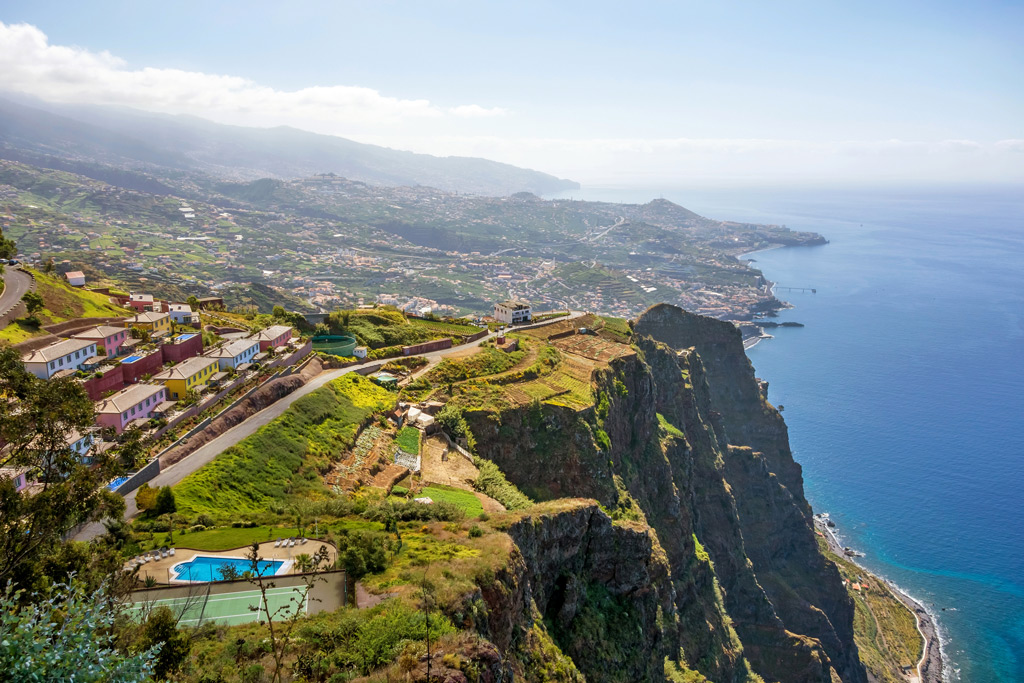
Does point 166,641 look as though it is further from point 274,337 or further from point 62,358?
point 274,337

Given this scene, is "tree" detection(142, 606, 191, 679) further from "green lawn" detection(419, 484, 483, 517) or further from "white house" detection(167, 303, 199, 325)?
"white house" detection(167, 303, 199, 325)

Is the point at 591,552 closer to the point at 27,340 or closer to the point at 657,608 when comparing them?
the point at 657,608

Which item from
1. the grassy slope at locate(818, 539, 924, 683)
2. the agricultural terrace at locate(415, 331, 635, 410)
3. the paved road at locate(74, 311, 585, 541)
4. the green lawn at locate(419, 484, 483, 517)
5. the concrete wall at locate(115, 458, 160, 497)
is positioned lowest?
the grassy slope at locate(818, 539, 924, 683)

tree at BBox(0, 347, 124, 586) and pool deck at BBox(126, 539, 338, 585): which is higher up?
Answer: tree at BBox(0, 347, 124, 586)

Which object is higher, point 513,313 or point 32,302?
point 32,302

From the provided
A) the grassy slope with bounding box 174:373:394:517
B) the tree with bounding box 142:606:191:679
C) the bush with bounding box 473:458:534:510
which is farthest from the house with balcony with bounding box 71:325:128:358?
the tree with bounding box 142:606:191:679

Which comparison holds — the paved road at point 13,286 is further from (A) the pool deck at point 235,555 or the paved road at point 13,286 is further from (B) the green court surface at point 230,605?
A: (B) the green court surface at point 230,605

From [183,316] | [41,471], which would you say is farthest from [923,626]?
[41,471]
